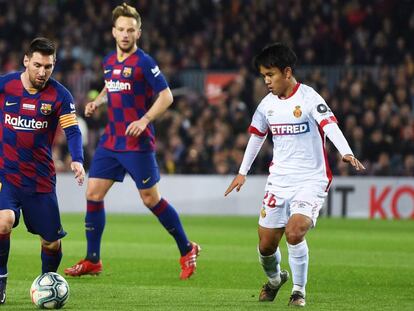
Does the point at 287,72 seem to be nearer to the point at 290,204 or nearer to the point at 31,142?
the point at 290,204

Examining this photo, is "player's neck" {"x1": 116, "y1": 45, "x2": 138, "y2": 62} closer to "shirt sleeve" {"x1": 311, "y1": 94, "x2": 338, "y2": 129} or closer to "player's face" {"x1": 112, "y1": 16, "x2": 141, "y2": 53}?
"player's face" {"x1": 112, "y1": 16, "x2": 141, "y2": 53}

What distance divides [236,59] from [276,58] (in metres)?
16.8

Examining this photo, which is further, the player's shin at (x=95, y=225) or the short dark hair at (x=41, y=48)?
the player's shin at (x=95, y=225)

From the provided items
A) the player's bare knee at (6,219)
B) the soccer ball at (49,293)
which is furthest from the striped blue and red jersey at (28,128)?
the soccer ball at (49,293)

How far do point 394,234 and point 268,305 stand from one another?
8.57m

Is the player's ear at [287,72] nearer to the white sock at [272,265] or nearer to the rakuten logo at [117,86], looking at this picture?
the white sock at [272,265]

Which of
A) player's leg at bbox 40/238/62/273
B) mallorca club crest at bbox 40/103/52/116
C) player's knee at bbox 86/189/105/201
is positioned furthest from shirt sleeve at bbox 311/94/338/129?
player's knee at bbox 86/189/105/201

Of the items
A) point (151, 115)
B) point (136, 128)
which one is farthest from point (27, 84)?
point (151, 115)

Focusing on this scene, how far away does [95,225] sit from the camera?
1055 cm

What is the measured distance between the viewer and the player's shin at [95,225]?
10.5 meters

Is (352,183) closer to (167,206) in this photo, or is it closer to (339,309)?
(167,206)

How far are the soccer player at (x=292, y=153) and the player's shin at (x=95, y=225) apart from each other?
246cm

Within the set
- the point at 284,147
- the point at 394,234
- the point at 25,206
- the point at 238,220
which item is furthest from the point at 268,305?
the point at 238,220

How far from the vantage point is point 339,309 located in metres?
7.99
